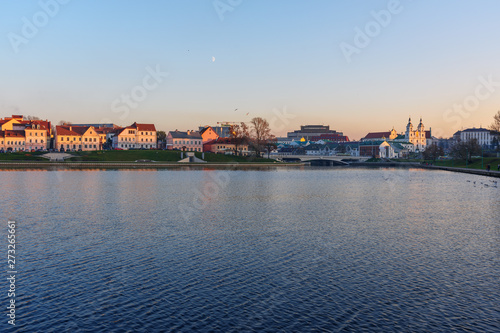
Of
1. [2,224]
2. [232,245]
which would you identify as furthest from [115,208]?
[232,245]

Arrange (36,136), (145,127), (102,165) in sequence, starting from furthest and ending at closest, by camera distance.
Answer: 1. (145,127)
2. (36,136)
3. (102,165)

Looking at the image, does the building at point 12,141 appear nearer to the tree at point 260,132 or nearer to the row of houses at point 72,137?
the row of houses at point 72,137

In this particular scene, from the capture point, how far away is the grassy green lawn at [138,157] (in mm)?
144750

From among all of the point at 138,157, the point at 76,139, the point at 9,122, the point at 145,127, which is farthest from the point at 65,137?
the point at 138,157

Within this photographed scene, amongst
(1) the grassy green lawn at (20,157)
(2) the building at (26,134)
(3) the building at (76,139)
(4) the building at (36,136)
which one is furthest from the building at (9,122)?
(1) the grassy green lawn at (20,157)

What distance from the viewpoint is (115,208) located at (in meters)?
45.6

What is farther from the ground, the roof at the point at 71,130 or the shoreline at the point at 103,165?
the roof at the point at 71,130

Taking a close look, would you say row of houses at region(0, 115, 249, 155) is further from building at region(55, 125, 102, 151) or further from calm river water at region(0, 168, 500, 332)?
calm river water at region(0, 168, 500, 332)

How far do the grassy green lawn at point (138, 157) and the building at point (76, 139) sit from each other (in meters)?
20.1

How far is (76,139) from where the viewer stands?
173 metres

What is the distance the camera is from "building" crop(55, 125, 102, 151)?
557 feet

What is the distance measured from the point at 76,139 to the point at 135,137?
26.4m

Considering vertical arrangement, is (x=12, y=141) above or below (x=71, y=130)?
below

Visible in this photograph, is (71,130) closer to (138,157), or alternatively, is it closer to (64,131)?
(64,131)
